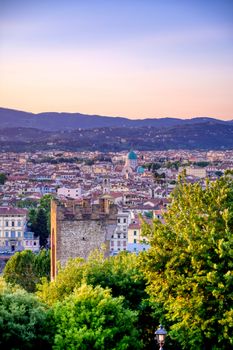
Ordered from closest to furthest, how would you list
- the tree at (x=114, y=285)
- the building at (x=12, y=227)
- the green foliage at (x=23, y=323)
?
the green foliage at (x=23, y=323) < the tree at (x=114, y=285) < the building at (x=12, y=227)

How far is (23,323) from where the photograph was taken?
13266 millimetres

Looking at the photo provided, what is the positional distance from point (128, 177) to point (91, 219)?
98.8m

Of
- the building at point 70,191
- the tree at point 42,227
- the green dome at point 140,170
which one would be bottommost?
the green dome at point 140,170

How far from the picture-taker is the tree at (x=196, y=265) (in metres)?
13.3

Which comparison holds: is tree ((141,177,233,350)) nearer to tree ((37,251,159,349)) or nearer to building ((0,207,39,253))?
tree ((37,251,159,349))

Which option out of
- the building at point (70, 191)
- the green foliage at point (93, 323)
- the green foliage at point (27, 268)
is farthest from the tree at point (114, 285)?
the building at point (70, 191)

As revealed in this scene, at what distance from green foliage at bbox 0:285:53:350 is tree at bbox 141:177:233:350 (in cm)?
212

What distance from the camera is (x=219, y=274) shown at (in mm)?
13359

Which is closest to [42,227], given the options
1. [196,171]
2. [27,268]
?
[27,268]

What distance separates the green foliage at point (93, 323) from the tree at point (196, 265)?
0.86 m

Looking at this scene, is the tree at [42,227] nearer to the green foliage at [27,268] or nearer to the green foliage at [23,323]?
the green foliage at [27,268]

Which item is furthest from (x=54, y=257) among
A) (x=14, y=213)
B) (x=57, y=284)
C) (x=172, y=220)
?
(x=14, y=213)

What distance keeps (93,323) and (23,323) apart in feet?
3.70

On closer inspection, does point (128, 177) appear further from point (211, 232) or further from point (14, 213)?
point (211, 232)
